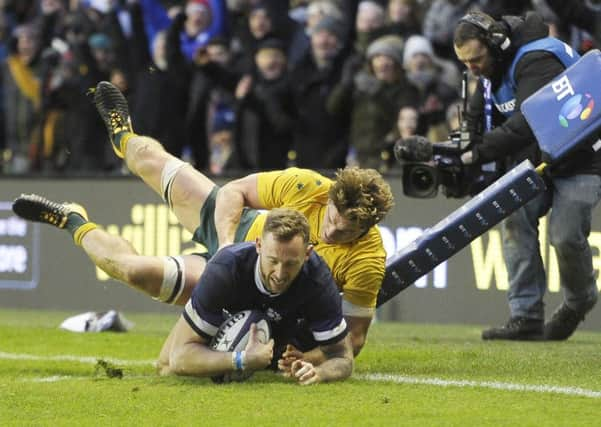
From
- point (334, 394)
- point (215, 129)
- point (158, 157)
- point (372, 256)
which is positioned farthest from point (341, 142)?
point (334, 394)

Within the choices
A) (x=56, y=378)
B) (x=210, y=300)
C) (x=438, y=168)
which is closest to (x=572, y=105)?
(x=438, y=168)

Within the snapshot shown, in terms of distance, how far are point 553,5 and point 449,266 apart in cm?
239

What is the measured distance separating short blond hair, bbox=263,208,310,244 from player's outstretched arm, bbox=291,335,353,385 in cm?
78

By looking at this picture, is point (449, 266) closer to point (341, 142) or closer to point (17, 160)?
point (341, 142)

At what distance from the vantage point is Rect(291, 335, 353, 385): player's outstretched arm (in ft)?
25.1

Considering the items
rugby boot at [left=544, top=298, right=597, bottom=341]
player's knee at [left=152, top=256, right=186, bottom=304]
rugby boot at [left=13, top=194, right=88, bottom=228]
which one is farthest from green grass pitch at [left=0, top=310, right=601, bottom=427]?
rugby boot at [left=13, top=194, right=88, bottom=228]

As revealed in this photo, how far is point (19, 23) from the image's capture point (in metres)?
18.9

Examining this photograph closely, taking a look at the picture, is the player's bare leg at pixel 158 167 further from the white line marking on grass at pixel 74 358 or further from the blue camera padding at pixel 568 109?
the blue camera padding at pixel 568 109

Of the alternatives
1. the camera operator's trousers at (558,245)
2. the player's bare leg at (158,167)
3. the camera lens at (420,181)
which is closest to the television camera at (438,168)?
the camera lens at (420,181)

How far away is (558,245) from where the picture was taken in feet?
32.9

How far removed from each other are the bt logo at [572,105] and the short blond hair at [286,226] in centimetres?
299

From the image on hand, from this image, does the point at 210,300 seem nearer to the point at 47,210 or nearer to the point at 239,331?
the point at 239,331

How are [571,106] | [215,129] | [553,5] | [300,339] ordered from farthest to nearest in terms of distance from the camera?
1. [215,129]
2. [553,5]
3. [571,106]
4. [300,339]

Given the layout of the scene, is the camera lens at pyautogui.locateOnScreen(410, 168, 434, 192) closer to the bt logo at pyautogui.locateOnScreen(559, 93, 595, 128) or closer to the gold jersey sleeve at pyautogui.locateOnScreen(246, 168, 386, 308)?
the bt logo at pyautogui.locateOnScreen(559, 93, 595, 128)
